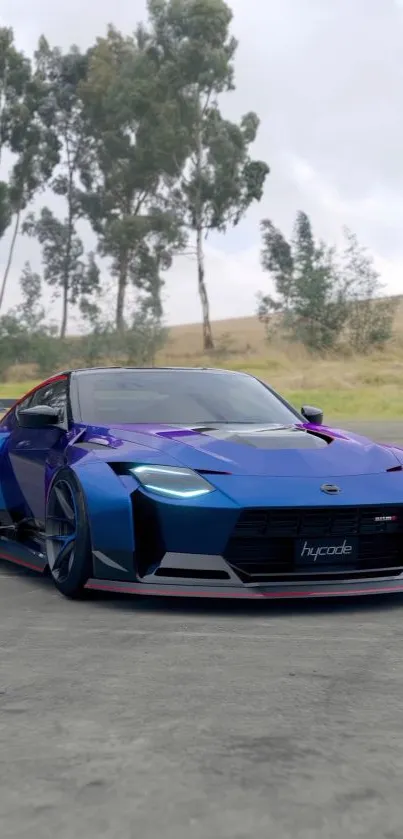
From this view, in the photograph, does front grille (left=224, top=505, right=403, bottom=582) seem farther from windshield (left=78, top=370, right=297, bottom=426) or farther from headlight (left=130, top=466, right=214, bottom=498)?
windshield (left=78, top=370, right=297, bottom=426)

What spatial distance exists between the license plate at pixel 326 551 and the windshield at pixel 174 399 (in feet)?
4.33

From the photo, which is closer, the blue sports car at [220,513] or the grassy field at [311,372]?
the blue sports car at [220,513]

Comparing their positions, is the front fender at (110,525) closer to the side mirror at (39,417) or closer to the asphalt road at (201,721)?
the asphalt road at (201,721)

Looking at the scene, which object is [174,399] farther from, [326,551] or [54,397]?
[326,551]

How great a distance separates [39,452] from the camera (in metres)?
6.48

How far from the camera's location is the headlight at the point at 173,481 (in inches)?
206

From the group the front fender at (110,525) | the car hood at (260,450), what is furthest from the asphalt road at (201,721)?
the car hood at (260,450)

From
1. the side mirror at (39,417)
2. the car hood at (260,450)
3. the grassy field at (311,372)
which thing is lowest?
the grassy field at (311,372)

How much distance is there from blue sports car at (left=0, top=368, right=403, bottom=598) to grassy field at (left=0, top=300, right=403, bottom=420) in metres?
25.4

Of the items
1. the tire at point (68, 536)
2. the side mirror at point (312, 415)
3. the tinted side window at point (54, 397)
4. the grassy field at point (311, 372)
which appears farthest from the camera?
the grassy field at point (311, 372)

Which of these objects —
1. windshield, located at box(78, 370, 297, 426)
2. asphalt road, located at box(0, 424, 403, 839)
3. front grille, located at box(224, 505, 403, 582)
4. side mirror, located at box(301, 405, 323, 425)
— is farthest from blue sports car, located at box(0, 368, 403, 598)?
side mirror, located at box(301, 405, 323, 425)

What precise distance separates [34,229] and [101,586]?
6232 cm

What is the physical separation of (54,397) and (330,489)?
2.35 meters

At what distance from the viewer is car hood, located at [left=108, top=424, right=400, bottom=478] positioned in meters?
5.41
